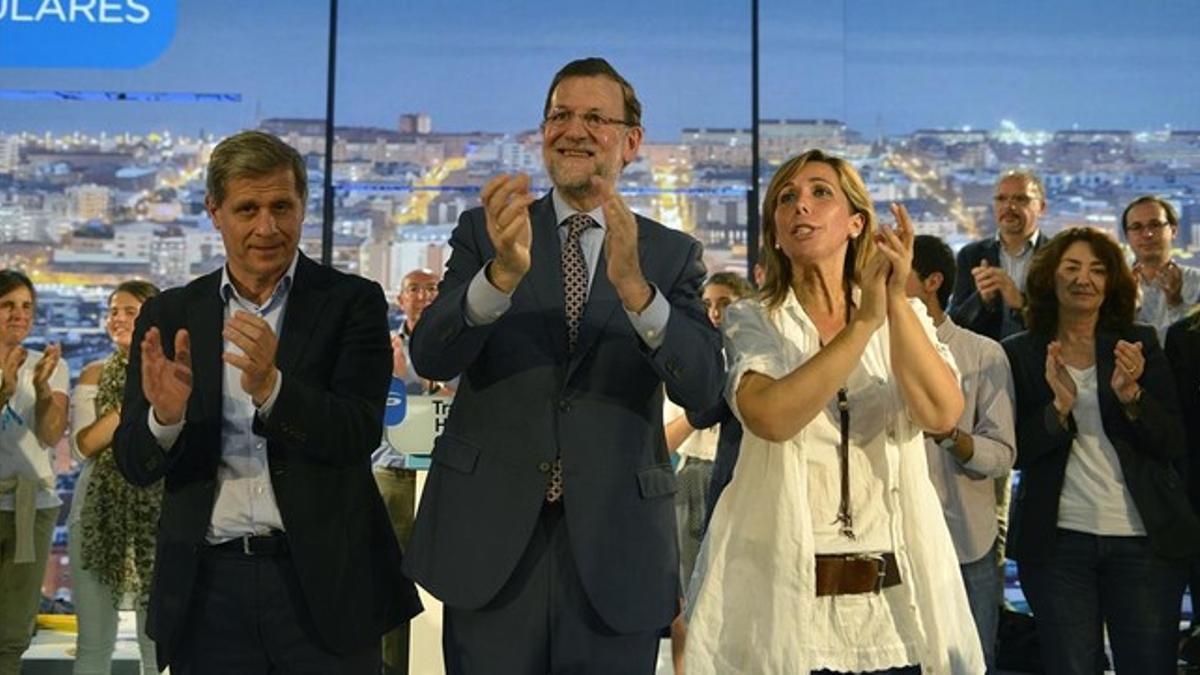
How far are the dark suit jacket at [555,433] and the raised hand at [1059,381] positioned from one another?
1753mm

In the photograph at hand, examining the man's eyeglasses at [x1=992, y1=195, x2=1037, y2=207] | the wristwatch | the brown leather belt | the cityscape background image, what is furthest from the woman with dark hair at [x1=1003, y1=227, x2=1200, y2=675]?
the cityscape background image

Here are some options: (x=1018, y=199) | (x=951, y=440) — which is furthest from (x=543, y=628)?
(x=1018, y=199)

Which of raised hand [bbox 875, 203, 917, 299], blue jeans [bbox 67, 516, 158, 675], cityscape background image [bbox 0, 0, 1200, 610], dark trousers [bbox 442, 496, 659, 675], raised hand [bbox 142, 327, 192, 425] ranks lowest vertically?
blue jeans [bbox 67, 516, 158, 675]

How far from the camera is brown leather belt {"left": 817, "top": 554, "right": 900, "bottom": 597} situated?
259cm

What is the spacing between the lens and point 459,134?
722 cm

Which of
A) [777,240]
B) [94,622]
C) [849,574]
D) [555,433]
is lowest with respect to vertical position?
[94,622]

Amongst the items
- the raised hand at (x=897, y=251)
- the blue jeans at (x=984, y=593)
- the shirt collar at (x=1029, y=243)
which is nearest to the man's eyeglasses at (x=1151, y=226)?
the shirt collar at (x=1029, y=243)

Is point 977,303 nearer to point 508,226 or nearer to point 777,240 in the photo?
point 777,240

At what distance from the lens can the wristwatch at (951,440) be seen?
4094mm

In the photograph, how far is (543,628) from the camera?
2598 millimetres

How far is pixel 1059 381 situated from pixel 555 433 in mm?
2004

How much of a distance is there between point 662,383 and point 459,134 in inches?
183

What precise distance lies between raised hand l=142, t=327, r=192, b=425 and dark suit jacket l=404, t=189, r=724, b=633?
1.24 feet

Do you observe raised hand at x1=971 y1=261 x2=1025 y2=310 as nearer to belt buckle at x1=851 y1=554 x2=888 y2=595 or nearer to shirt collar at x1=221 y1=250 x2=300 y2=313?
belt buckle at x1=851 y1=554 x2=888 y2=595
